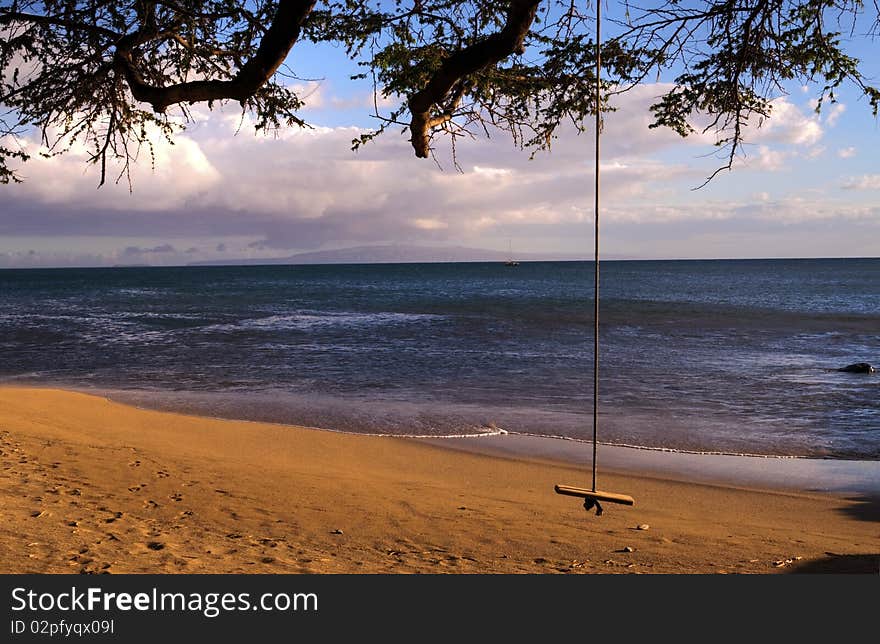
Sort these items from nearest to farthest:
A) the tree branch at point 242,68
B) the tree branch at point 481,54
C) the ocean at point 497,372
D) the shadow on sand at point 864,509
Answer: the tree branch at point 481,54 → the tree branch at point 242,68 → the shadow on sand at point 864,509 → the ocean at point 497,372

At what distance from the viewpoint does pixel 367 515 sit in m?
6.15

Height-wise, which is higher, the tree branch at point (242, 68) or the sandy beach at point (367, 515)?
the tree branch at point (242, 68)

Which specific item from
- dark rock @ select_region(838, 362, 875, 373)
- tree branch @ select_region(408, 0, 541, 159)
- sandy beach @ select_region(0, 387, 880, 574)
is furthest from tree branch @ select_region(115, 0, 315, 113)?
→ dark rock @ select_region(838, 362, 875, 373)

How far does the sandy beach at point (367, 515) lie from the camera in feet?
15.8

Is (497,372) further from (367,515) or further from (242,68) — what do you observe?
(242,68)

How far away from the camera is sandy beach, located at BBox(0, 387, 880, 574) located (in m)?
4.80

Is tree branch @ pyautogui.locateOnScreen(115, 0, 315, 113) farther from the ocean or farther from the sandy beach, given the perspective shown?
the ocean

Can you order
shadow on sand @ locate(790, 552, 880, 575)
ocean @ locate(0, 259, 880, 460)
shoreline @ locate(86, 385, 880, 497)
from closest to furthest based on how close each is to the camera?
1. shadow on sand @ locate(790, 552, 880, 575)
2. shoreline @ locate(86, 385, 880, 497)
3. ocean @ locate(0, 259, 880, 460)

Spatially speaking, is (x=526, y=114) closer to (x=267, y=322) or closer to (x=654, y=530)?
(x=654, y=530)

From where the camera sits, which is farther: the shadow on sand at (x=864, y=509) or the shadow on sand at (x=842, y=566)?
the shadow on sand at (x=864, y=509)

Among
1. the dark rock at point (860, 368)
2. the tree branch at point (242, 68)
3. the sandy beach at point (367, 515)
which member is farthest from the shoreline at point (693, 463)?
the dark rock at point (860, 368)

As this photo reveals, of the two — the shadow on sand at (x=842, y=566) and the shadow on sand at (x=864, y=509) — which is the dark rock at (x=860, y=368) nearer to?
the shadow on sand at (x=864, y=509)

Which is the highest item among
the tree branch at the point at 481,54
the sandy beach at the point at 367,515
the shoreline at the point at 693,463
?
the tree branch at the point at 481,54

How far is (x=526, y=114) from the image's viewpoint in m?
5.29
